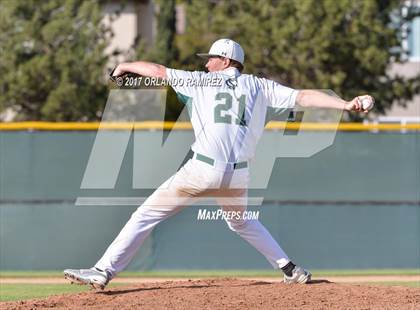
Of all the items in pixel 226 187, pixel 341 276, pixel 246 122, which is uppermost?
pixel 246 122

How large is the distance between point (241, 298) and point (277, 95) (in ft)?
5.70

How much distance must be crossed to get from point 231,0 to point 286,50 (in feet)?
5.70

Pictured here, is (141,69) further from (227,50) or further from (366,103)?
(366,103)

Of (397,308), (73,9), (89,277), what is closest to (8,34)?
(73,9)

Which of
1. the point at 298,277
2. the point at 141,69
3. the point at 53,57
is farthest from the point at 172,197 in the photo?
the point at 53,57

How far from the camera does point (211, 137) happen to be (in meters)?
7.58

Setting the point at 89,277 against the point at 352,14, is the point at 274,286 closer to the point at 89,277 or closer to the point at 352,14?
the point at 89,277

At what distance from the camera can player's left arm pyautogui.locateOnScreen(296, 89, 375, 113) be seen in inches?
278

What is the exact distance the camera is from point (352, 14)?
64.4 feet

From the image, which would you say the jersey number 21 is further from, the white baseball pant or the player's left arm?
the player's left arm

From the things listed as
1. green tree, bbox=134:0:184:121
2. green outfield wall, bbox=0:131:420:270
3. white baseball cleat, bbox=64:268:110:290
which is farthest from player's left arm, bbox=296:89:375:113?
green tree, bbox=134:0:184:121

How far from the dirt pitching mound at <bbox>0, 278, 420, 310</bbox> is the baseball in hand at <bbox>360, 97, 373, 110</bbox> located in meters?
1.59

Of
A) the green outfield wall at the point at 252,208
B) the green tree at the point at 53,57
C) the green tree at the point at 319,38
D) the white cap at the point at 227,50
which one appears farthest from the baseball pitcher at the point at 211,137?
the green tree at the point at 53,57

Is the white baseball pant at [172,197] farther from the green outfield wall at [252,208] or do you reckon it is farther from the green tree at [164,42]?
the green tree at [164,42]
